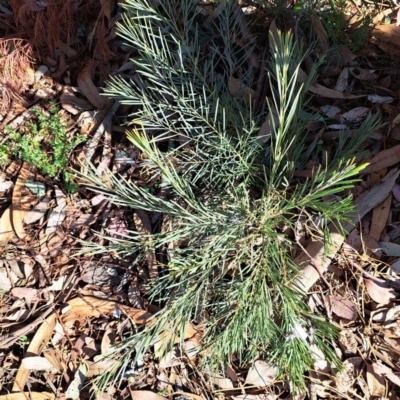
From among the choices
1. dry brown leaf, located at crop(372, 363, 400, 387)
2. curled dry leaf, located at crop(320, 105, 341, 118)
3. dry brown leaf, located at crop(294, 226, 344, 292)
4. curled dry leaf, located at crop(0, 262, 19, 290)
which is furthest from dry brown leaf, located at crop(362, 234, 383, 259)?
curled dry leaf, located at crop(0, 262, 19, 290)

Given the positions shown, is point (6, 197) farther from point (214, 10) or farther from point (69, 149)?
point (214, 10)

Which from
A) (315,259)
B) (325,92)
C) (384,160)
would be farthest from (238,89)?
(315,259)

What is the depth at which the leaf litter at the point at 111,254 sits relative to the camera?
58.7 inches

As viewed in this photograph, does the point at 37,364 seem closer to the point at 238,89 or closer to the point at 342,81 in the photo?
the point at 238,89

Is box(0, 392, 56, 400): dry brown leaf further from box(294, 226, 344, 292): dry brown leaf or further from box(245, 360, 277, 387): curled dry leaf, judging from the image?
box(294, 226, 344, 292): dry brown leaf

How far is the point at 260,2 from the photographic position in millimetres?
1735

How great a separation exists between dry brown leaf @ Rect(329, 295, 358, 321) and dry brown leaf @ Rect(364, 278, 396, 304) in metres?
0.07

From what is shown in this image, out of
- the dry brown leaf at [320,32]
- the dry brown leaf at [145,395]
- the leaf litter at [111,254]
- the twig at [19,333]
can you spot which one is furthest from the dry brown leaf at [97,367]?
the dry brown leaf at [320,32]

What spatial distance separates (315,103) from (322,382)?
3.27ft

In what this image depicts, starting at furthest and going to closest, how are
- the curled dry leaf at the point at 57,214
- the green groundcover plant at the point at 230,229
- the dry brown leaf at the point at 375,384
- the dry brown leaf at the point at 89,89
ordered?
1. the dry brown leaf at the point at 89,89
2. the curled dry leaf at the point at 57,214
3. the dry brown leaf at the point at 375,384
4. the green groundcover plant at the point at 230,229

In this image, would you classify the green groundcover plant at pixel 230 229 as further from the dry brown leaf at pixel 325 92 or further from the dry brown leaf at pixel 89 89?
the dry brown leaf at pixel 89 89

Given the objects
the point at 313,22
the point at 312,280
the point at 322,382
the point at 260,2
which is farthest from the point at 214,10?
the point at 322,382

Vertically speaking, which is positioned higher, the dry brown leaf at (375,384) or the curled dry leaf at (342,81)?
the curled dry leaf at (342,81)

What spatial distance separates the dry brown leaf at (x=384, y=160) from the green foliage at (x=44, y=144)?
1098 mm
